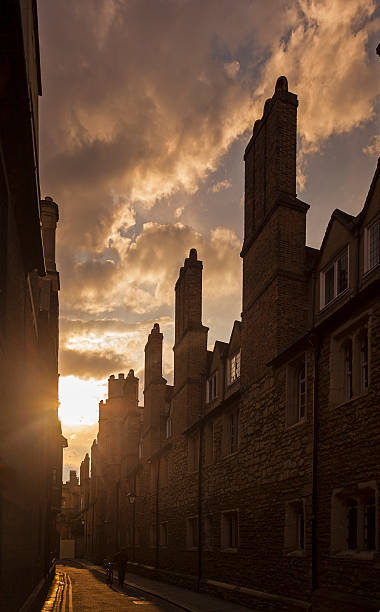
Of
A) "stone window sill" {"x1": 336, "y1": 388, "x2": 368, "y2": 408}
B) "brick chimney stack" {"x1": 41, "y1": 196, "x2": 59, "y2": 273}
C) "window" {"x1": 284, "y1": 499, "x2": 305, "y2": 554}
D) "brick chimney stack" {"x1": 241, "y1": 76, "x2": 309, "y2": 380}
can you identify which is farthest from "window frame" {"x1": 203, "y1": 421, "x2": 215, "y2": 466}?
"stone window sill" {"x1": 336, "y1": 388, "x2": 368, "y2": 408}

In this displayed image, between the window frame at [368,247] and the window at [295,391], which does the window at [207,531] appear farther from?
the window frame at [368,247]

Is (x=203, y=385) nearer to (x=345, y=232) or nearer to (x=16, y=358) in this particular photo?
(x=345, y=232)

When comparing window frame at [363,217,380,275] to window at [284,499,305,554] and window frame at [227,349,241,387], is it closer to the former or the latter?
window at [284,499,305,554]

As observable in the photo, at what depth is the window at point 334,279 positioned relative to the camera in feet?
50.4

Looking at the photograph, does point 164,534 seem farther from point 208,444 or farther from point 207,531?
point 208,444

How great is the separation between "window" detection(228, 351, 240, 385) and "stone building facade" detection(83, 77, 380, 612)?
112mm

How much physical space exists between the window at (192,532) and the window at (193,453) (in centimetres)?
201

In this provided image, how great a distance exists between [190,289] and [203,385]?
181 inches

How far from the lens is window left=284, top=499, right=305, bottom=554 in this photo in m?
16.4

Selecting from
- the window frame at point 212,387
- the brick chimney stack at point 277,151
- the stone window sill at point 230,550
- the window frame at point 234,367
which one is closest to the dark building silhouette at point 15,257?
the brick chimney stack at point 277,151

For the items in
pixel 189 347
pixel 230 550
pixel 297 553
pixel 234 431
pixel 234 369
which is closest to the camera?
pixel 297 553

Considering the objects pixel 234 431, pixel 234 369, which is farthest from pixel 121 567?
pixel 234 369

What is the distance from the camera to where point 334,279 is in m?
15.8

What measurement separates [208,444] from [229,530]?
393 centimetres
